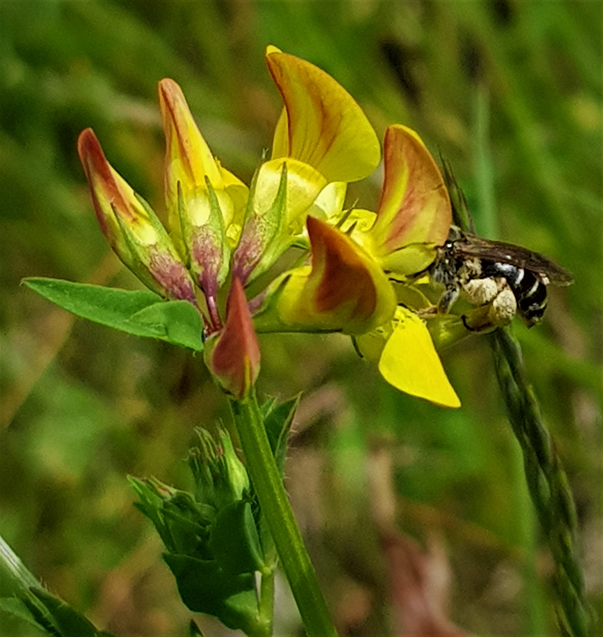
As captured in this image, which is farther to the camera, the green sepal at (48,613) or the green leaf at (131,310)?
the green sepal at (48,613)

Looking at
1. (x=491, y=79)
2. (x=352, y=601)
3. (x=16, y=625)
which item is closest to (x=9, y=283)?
(x=16, y=625)

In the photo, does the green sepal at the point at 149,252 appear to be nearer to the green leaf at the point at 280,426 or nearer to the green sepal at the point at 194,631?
the green leaf at the point at 280,426

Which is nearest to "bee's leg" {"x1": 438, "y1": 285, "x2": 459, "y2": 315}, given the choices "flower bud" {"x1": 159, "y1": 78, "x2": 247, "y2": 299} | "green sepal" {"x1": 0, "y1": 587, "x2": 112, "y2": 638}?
"flower bud" {"x1": 159, "y1": 78, "x2": 247, "y2": 299}

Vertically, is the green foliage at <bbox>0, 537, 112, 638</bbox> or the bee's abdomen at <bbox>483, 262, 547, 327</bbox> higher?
the bee's abdomen at <bbox>483, 262, 547, 327</bbox>

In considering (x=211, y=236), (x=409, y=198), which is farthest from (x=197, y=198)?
(x=409, y=198)

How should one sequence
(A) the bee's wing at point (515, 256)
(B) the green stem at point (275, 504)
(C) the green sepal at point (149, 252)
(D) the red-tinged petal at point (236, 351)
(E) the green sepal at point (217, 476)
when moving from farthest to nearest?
(A) the bee's wing at point (515, 256)
(E) the green sepal at point (217, 476)
(C) the green sepal at point (149, 252)
(B) the green stem at point (275, 504)
(D) the red-tinged petal at point (236, 351)

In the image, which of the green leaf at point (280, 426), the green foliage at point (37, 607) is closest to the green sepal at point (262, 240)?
the green leaf at point (280, 426)

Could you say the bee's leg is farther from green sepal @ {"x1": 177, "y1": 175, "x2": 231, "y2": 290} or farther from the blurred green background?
the blurred green background
